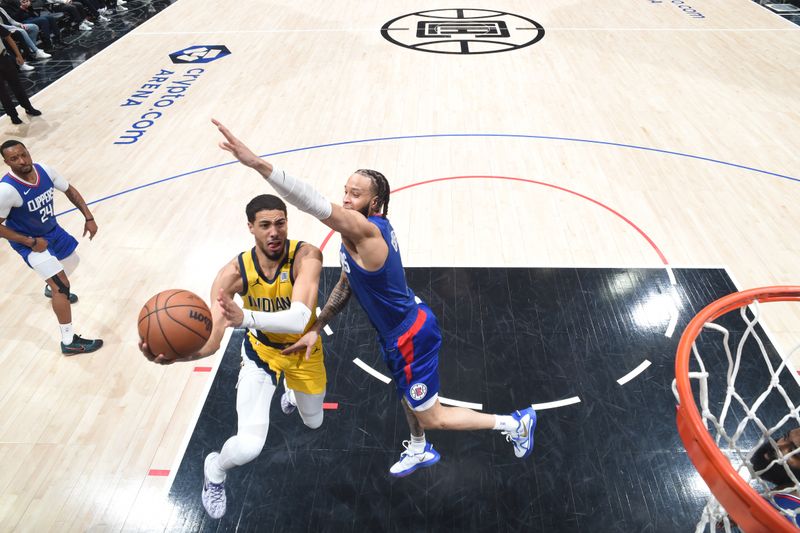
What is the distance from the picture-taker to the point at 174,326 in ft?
10.5

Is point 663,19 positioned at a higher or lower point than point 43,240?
lower

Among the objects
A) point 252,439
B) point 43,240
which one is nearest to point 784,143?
point 252,439

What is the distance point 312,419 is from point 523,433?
1.37 meters

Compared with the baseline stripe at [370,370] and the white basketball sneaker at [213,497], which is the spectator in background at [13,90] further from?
the white basketball sneaker at [213,497]

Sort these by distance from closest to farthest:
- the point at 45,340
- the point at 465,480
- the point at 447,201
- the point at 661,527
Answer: the point at 661,527, the point at 465,480, the point at 45,340, the point at 447,201

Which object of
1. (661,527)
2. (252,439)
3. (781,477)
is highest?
(781,477)

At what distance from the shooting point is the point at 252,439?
3.40 metres

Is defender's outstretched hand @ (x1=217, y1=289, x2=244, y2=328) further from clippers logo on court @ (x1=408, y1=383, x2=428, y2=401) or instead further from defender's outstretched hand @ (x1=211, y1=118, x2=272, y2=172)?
clippers logo on court @ (x1=408, y1=383, x2=428, y2=401)

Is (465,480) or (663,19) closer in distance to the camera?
(465,480)

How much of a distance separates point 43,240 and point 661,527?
479cm

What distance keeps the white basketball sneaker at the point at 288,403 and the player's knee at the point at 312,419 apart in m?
0.29

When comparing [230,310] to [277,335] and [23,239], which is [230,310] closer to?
[277,335]

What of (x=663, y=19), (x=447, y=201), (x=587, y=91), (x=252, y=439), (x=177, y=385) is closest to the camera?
(x=252, y=439)

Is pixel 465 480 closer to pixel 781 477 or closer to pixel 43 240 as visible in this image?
pixel 781 477
